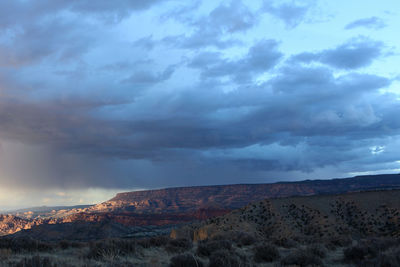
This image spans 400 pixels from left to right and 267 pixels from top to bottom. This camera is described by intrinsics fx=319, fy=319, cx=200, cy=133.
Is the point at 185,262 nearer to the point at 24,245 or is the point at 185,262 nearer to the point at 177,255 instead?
the point at 177,255

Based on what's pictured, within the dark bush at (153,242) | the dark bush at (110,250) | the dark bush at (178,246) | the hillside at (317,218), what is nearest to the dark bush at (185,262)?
the dark bush at (110,250)

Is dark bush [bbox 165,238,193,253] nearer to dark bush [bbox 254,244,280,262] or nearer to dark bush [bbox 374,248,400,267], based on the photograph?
dark bush [bbox 254,244,280,262]

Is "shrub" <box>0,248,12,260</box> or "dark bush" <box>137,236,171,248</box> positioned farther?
"dark bush" <box>137,236,171,248</box>

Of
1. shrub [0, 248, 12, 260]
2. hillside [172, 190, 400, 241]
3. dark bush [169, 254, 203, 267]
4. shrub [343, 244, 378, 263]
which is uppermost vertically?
shrub [0, 248, 12, 260]

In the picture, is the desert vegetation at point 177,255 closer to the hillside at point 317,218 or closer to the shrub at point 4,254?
the shrub at point 4,254

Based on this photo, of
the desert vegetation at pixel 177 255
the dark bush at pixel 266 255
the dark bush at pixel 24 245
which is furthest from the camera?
the dark bush at pixel 24 245

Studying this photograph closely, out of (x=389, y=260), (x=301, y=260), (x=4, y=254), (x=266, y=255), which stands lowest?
(x=266, y=255)

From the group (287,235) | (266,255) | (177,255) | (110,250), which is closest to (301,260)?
(266,255)

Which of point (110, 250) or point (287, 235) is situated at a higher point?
point (110, 250)

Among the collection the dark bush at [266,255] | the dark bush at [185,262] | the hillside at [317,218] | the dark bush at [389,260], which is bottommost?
the hillside at [317,218]

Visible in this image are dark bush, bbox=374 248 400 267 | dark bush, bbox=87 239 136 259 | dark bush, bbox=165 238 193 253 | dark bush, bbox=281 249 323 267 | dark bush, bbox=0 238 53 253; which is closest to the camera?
dark bush, bbox=374 248 400 267

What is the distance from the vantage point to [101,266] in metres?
11.9

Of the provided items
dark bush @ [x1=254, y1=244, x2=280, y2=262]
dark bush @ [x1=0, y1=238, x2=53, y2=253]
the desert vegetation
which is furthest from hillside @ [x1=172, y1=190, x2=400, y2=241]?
dark bush @ [x1=254, y1=244, x2=280, y2=262]

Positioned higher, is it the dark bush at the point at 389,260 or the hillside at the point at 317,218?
the dark bush at the point at 389,260
